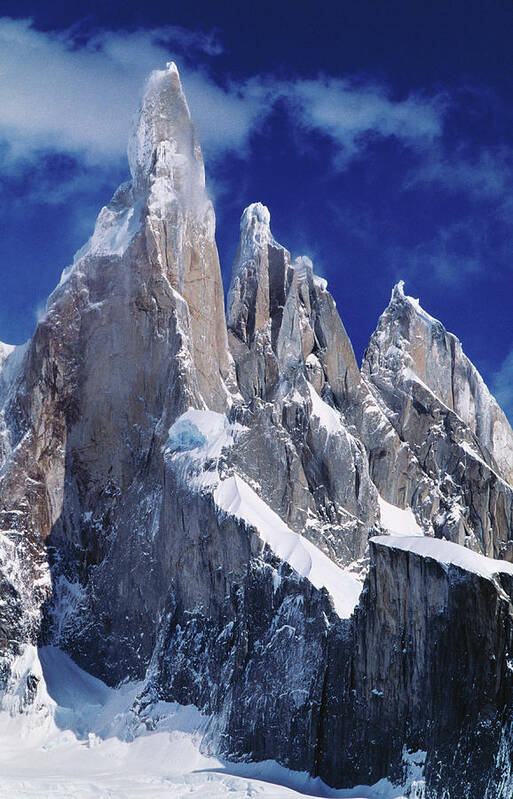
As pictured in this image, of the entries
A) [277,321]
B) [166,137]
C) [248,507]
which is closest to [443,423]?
[277,321]

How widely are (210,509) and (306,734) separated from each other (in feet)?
71.7

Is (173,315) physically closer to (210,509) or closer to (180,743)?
(210,509)

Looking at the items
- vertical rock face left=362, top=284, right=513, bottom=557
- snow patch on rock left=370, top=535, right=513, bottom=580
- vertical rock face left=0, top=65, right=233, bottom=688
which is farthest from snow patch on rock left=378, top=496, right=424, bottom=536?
snow patch on rock left=370, top=535, right=513, bottom=580

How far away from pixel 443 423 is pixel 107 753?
177 feet

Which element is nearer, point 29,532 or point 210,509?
point 210,509

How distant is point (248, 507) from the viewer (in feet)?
342

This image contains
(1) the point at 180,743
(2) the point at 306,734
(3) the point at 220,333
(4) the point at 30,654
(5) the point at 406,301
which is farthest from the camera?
(5) the point at 406,301

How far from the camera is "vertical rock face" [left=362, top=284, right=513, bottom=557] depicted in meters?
131

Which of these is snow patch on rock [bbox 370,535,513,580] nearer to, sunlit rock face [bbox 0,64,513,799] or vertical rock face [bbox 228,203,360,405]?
sunlit rock face [bbox 0,64,513,799]

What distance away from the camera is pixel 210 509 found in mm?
105625

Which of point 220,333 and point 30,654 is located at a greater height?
point 220,333

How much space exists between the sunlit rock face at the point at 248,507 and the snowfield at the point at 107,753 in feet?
3.97

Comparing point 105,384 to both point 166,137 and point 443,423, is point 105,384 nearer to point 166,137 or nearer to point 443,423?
point 166,137

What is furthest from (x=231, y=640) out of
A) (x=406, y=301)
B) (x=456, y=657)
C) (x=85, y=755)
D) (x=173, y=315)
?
(x=406, y=301)
